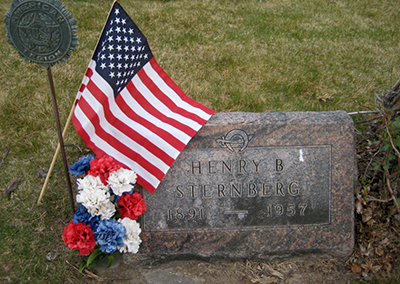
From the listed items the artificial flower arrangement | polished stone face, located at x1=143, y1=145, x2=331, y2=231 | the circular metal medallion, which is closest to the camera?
the circular metal medallion

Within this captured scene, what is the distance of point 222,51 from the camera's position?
236 inches

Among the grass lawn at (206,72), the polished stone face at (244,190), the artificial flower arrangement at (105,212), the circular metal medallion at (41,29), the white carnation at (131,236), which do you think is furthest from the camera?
the grass lawn at (206,72)

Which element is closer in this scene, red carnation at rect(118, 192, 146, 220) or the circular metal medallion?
the circular metal medallion

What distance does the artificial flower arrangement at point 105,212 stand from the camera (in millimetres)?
2986

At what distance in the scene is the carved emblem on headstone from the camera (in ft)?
10.4

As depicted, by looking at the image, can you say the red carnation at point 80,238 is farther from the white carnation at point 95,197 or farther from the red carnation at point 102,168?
the red carnation at point 102,168

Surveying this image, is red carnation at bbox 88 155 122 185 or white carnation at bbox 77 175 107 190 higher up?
red carnation at bbox 88 155 122 185

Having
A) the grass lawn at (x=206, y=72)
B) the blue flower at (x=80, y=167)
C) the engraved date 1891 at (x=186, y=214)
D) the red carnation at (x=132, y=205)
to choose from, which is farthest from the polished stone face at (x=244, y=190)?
the grass lawn at (x=206, y=72)

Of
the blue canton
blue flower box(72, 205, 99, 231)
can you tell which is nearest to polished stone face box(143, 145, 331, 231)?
blue flower box(72, 205, 99, 231)

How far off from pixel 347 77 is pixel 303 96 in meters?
0.86

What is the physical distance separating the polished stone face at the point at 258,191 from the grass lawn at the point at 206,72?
3.10 feet

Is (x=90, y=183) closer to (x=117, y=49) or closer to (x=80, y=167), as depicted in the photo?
(x=80, y=167)

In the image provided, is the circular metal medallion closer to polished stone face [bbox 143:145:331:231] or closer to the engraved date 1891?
polished stone face [bbox 143:145:331:231]

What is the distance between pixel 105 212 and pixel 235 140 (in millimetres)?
1105
